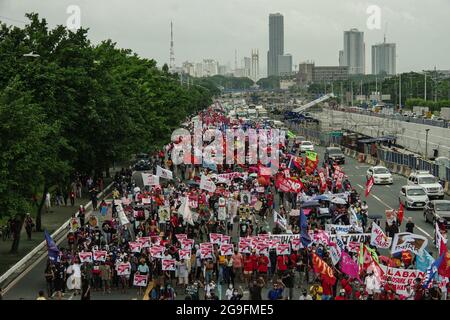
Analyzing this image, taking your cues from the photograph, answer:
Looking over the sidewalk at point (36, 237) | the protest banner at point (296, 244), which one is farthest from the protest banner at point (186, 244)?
the sidewalk at point (36, 237)

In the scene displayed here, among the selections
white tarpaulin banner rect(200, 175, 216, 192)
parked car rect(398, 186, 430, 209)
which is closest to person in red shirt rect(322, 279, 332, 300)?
white tarpaulin banner rect(200, 175, 216, 192)

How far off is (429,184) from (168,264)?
25704 millimetres

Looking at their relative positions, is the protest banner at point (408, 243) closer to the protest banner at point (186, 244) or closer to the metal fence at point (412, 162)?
the protest banner at point (186, 244)

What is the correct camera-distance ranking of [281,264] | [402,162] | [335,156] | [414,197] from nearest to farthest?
[281,264], [414,197], [402,162], [335,156]

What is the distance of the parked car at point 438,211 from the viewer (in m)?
38.0

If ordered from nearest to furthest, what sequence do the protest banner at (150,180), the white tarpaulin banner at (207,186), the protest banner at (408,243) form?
the protest banner at (408,243) → the white tarpaulin banner at (207,186) → the protest banner at (150,180)

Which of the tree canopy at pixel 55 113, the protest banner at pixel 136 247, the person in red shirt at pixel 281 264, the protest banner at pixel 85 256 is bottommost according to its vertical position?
the person in red shirt at pixel 281 264

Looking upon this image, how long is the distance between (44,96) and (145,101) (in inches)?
1377

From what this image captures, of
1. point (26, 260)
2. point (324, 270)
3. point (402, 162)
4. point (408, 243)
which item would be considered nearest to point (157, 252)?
point (324, 270)

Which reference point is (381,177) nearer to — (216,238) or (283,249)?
(283,249)

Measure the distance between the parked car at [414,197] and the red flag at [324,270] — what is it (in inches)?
850

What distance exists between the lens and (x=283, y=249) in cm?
2802
